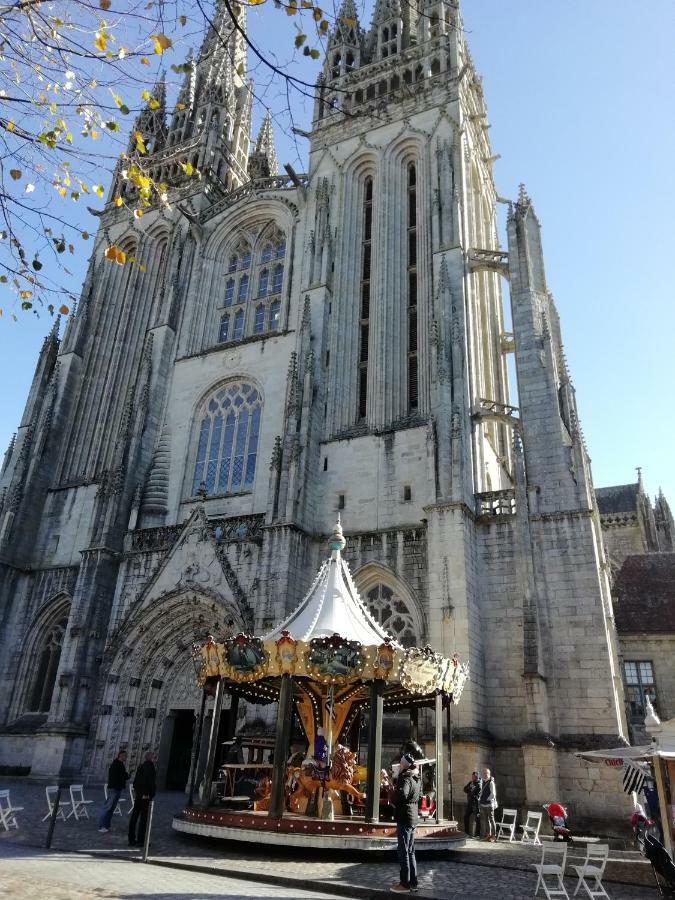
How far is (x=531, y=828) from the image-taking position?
13133mm

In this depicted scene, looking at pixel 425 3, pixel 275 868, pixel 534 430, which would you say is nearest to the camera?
pixel 275 868

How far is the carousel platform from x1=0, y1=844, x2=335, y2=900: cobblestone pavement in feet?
5.64

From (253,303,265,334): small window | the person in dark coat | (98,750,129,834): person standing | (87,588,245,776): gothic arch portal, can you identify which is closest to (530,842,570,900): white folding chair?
the person in dark coat

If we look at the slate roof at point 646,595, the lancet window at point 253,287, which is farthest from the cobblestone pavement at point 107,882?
the slate roof at point 646,595

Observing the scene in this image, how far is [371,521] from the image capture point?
20.5 metres

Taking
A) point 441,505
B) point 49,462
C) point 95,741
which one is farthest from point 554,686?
point 49,462

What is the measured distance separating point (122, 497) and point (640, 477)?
32122mm

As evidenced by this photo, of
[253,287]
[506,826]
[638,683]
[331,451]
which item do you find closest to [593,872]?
[506,826]

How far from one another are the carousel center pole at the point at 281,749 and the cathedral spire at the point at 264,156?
2898cm

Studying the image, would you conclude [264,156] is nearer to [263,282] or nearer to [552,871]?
[263,282]

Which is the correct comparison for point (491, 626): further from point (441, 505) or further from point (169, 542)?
point (169, 542)

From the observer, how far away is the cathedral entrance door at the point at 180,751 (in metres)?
21.0

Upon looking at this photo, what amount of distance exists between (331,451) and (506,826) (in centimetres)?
1186

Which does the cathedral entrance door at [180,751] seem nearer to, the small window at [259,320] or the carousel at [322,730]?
the carousel at [322,730]
